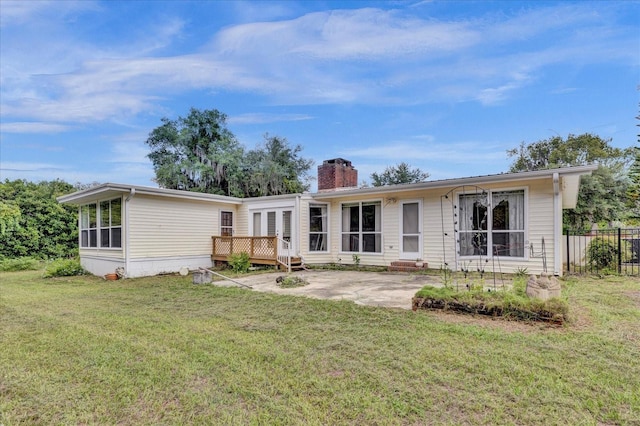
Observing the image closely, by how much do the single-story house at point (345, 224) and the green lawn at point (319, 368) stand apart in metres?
3.78

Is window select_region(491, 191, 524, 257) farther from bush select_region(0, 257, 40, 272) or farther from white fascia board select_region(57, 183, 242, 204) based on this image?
bush select_region(0, 257, 40, 272)

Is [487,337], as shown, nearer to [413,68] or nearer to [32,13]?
[413,68]

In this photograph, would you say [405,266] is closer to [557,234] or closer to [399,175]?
[557,234]

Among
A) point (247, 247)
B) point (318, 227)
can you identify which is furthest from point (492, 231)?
point (247, 247)

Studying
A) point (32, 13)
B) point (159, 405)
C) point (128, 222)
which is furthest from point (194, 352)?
point (32, 13)

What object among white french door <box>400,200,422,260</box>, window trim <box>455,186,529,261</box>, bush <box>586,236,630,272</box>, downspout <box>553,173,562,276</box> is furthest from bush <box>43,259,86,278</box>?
bush <box>586,236,630,272</box>

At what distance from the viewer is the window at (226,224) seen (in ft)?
42.6

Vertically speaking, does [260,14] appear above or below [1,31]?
above

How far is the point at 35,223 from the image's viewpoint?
45.8 ft

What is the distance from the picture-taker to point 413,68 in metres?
12.6

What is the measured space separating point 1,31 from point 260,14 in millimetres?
6766

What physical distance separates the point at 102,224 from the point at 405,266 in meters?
9.77

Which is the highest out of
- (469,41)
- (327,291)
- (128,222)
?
(469,41)

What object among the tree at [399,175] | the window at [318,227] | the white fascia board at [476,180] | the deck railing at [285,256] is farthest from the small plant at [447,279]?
the tree at [399,175]
